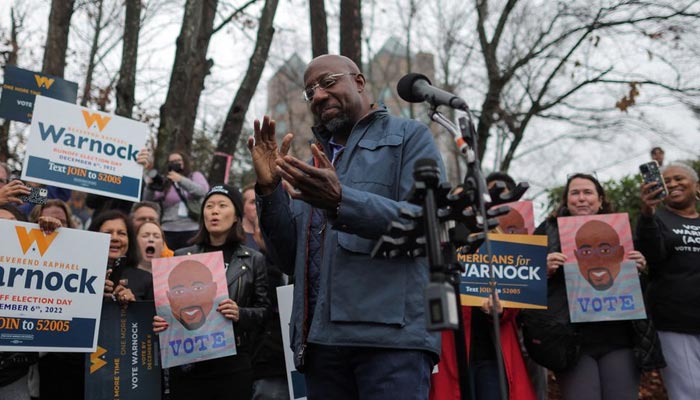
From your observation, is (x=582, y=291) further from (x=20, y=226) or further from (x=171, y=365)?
(x=20, y=226)

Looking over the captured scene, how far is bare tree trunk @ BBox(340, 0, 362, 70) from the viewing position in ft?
29.1

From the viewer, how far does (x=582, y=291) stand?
4.94 m

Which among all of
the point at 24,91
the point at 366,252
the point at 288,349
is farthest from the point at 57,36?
the point at 366,252

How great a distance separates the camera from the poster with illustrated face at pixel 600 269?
487 cm

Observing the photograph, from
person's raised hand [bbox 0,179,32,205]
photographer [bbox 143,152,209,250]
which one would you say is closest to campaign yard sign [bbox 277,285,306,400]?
person's raised hand [bbox 0,179,32,205]

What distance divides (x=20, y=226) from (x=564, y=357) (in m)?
3.67

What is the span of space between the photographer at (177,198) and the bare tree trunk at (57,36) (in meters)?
3.85

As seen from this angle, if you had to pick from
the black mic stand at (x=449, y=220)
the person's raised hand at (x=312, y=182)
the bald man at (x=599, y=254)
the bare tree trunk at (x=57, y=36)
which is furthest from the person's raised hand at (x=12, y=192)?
the bare tree trunk at (x=57, y=36)

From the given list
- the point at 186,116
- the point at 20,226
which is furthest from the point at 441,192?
the point at 186,116

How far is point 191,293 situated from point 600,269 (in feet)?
9.58

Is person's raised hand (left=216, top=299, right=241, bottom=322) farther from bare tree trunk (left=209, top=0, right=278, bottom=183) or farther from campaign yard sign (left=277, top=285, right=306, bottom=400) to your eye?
bare tree trunk (left=209, top=0, right=278, bottom=183)

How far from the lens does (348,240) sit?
109 inches

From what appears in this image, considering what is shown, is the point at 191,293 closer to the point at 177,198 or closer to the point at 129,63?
the point at 177,198

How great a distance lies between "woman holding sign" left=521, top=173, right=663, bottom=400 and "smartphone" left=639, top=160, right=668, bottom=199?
538 mm
